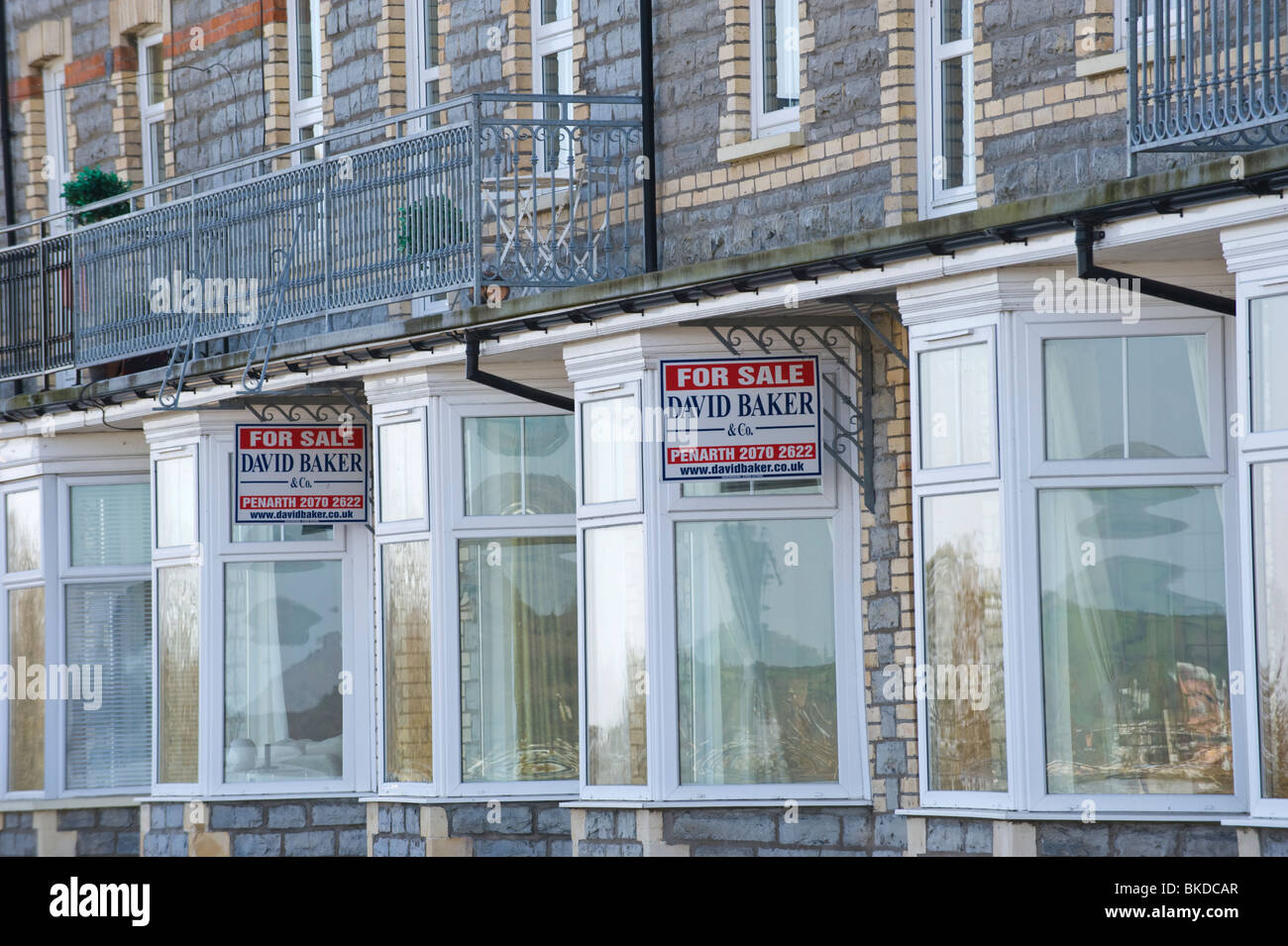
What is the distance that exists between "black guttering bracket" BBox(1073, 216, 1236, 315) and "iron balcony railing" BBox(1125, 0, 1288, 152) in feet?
1.41

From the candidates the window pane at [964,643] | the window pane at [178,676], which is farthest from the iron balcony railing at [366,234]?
the window pane at [964,643]

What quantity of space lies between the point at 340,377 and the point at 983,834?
6.70 m

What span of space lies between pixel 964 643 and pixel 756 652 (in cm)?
234

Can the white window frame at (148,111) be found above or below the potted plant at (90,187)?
above

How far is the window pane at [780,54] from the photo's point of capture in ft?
50.5

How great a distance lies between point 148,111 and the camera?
23.0 m

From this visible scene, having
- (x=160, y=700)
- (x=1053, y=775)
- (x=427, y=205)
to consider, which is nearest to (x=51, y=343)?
(x=160, y=700)

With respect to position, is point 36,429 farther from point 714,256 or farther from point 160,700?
point 714,256

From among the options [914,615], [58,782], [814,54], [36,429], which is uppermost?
[814,54]

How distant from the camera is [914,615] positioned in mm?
13680

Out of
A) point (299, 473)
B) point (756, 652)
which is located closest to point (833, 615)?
point (756, 652)

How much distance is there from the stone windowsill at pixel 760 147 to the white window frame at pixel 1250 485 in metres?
4.17

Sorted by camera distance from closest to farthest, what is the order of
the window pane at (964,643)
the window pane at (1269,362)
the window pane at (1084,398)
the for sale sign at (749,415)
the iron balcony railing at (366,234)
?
the window pane at (1269,362), the window pane at (1084,398), the window pane at (964,643), the for sale sign at (749,415), the iron balcony railing at (366,234)

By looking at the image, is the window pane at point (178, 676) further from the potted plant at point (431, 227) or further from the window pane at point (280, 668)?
the potted plant at point (431, 227)
